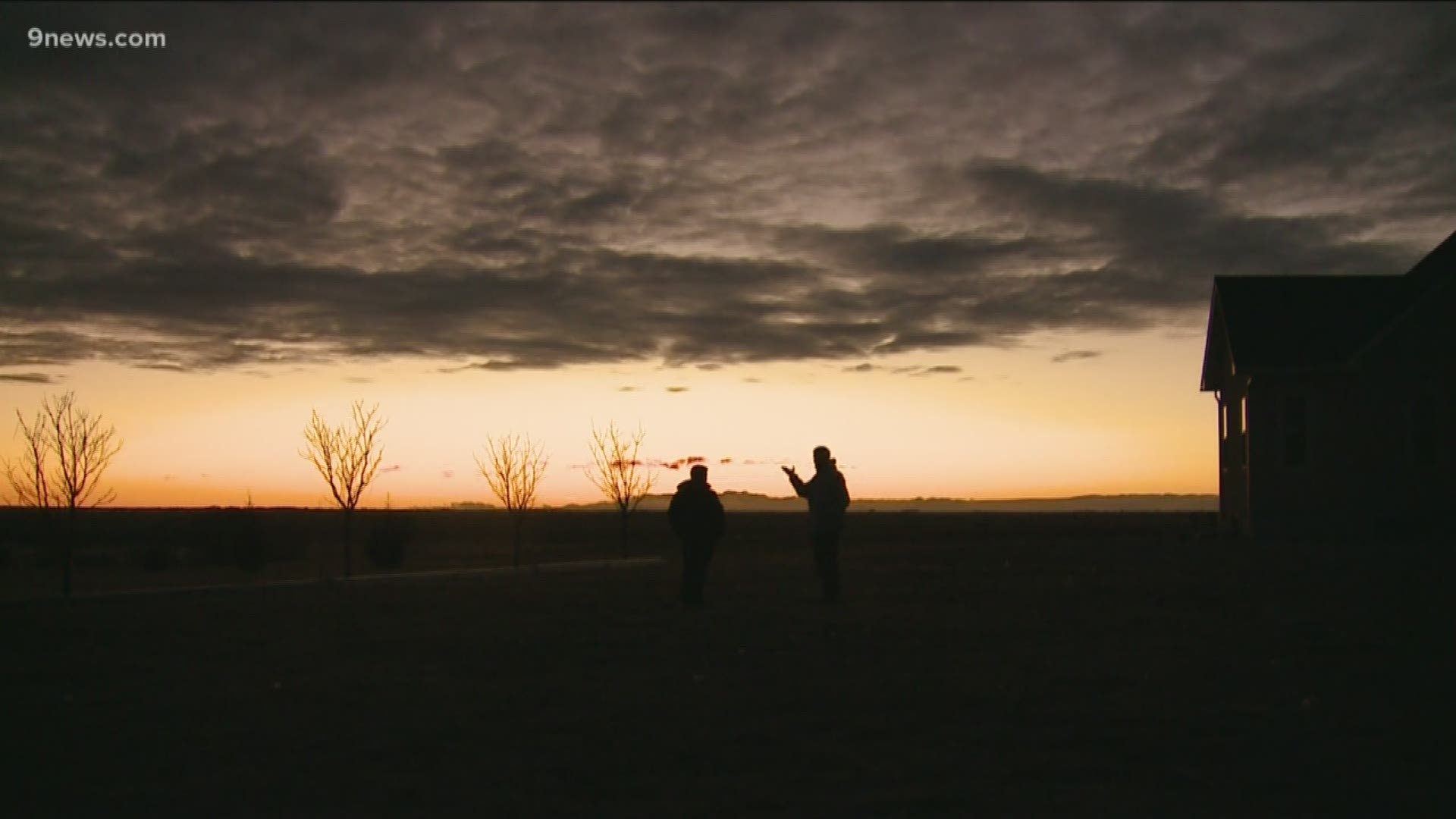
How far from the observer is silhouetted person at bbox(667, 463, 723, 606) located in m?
17.3

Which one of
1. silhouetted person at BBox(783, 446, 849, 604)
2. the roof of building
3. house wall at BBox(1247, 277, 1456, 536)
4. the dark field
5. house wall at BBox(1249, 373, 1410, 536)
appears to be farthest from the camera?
the roof of building

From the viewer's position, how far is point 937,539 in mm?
49719

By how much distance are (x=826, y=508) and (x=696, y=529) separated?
173cm

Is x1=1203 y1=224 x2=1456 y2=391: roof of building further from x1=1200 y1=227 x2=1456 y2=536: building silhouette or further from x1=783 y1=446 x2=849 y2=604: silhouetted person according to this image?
x1=783 y1=446 x2=849 y2=604: silhouetted person

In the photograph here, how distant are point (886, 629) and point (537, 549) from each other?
2988 centimetres

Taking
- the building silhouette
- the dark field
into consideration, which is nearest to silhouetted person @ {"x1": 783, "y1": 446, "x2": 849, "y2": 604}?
the dark field

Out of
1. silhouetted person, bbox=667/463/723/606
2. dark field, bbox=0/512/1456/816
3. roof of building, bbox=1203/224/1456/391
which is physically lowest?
dark field, bbox=0/512/1456/816

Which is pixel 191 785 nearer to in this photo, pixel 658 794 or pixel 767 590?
pixel 658 794

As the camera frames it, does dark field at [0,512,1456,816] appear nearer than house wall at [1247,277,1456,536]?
Yes

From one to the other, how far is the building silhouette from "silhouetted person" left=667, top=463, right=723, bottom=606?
18.6m

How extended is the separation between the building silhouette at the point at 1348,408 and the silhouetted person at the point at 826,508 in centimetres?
1774

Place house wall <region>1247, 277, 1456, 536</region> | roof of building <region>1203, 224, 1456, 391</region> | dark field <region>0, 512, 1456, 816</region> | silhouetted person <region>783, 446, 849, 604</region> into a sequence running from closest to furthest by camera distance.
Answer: dark field <region>0, 512, 1456, 816</region> < silhouetted person <region>783, 446, 849, 604</region> < house wall <region>1247, 277, 1456, 536</region> < roof of building <region>1203, 224, 1456, 391</region>

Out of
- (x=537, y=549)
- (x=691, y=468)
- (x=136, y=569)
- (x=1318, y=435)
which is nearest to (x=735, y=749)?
(x=691, y=468)

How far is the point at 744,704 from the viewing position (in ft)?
31.1
